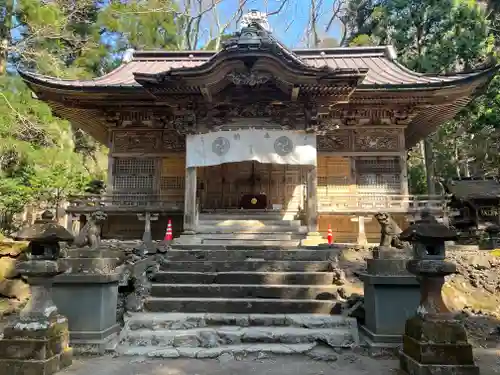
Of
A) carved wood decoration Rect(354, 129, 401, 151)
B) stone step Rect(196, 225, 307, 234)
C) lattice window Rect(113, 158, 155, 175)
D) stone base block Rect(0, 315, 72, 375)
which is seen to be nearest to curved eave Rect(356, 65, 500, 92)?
carved wood decoration Rect(354, 129, 401, 151)

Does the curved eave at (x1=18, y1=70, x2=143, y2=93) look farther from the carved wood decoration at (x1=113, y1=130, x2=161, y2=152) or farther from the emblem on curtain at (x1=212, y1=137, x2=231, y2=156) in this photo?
the emblem on curtain at (x1=212, y1=137, x2=231, y2=156)

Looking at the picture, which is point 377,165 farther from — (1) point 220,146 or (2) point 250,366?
(2) point 250,366

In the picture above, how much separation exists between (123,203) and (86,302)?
22.7 ft

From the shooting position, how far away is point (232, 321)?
6.10m

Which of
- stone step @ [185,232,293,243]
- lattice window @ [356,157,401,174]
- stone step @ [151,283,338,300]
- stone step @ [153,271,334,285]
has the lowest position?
stone step @ [151,283,338,300]

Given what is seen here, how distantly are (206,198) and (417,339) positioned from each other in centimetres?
952

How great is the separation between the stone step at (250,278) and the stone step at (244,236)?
95.0 inches

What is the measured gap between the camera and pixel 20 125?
13641mm

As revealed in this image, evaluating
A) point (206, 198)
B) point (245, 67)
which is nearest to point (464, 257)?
point (245, 67)

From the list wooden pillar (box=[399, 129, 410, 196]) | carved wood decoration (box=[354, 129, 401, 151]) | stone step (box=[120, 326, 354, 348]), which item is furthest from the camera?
carved wood decoration (box=[354, 129, 401, 151])

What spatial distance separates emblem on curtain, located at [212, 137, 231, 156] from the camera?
10438 millimetres

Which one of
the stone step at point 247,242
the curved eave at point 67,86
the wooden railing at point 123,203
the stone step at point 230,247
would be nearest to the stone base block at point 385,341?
the stone step at point 230,247

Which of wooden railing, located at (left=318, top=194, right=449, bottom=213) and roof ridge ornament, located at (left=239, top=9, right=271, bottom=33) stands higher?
roof ridge ornament, located at (left=239, top=9, right=271, bottom=33)

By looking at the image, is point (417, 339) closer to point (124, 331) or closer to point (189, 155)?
point (124, 331)
